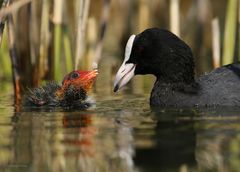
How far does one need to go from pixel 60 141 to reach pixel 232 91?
221cm

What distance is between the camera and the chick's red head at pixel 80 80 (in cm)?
793

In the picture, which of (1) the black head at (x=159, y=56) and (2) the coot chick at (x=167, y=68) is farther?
(1) the black head at (x=159, y=56)

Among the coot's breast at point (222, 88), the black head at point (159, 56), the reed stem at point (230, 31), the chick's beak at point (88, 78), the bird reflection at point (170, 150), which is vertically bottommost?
the bird reflection at point (170, 150)

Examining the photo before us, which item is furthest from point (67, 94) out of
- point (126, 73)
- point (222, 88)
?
point (222, 88)

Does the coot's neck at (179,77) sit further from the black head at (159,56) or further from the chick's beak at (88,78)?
the chick's beak at (88,78)

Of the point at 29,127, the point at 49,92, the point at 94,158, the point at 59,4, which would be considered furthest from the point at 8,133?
the point at 59,4

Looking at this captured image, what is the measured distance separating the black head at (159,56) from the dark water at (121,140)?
1.73ft

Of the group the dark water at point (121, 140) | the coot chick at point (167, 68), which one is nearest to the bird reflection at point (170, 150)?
the dark water at point (121, 140)

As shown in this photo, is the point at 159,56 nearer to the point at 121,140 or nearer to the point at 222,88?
the point at 222,88

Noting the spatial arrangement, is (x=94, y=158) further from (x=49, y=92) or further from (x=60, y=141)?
(x=49, y=92)

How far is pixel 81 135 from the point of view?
6055 millimetres

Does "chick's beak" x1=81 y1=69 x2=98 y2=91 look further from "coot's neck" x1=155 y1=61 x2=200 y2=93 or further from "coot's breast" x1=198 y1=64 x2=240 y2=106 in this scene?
"coot's breast" x1=198 y1=64 x2=240 y2=106

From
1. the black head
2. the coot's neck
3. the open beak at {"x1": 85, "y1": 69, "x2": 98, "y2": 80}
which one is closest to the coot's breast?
the coot's neck

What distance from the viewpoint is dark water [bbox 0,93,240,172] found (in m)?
5.00
